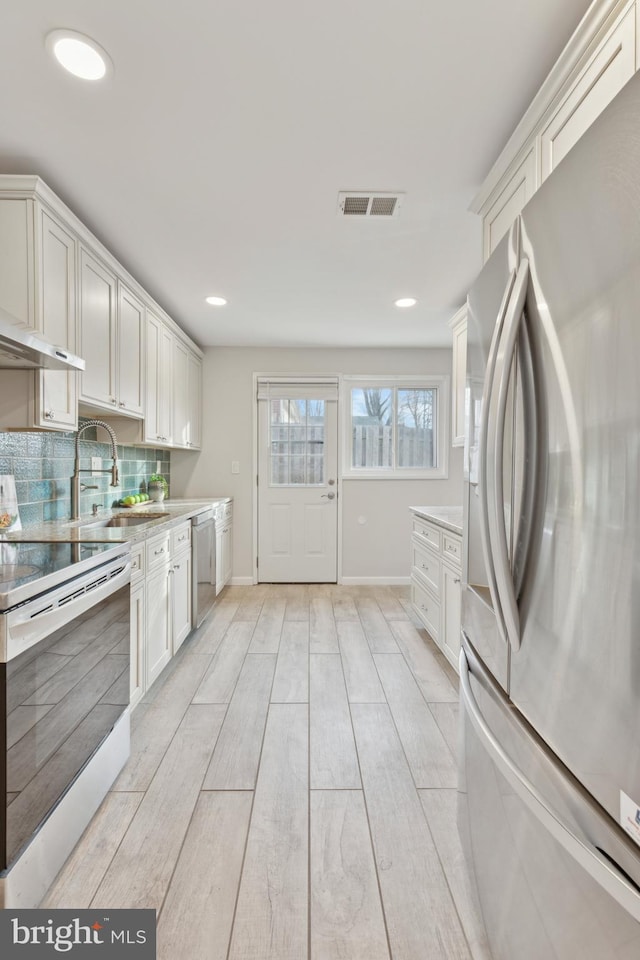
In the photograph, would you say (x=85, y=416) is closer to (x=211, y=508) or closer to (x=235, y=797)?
(x=211, y=508)

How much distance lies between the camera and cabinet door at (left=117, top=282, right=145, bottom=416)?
2.84m

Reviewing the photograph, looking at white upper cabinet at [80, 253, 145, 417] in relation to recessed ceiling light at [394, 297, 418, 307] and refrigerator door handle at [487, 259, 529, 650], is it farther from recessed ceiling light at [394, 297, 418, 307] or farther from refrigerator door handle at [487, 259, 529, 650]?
refrigerator door handle at [487, 259, 529, 650]

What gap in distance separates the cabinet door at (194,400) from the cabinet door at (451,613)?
2.71 meters

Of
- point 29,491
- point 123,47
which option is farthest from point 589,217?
point 29,491

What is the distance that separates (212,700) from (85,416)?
1929mm

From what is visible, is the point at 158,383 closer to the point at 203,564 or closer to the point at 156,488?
the point at 156,488

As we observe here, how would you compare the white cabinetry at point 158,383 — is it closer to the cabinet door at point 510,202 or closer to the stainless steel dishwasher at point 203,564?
the stainless steel dishwasher at point 203,564

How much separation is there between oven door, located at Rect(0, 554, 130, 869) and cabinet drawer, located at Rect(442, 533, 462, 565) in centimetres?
173

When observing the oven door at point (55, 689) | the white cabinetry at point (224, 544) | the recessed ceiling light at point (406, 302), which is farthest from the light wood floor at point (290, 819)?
the recessed ceiling light at point (406, 302)

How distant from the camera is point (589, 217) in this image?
0.73 meters

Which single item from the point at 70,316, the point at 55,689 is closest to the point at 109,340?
the point at 70,316

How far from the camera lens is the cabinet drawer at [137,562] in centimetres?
219

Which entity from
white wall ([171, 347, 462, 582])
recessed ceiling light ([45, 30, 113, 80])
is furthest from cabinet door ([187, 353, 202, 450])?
recessed ceiling light ([45, 30, 113, 80])

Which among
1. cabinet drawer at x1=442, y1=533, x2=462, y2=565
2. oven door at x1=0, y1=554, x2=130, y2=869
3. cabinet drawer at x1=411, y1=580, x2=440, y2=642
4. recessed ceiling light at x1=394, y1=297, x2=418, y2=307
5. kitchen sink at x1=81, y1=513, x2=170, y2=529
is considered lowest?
cabinet drawer at x1=411, y1=580, x2=440, y2=642
